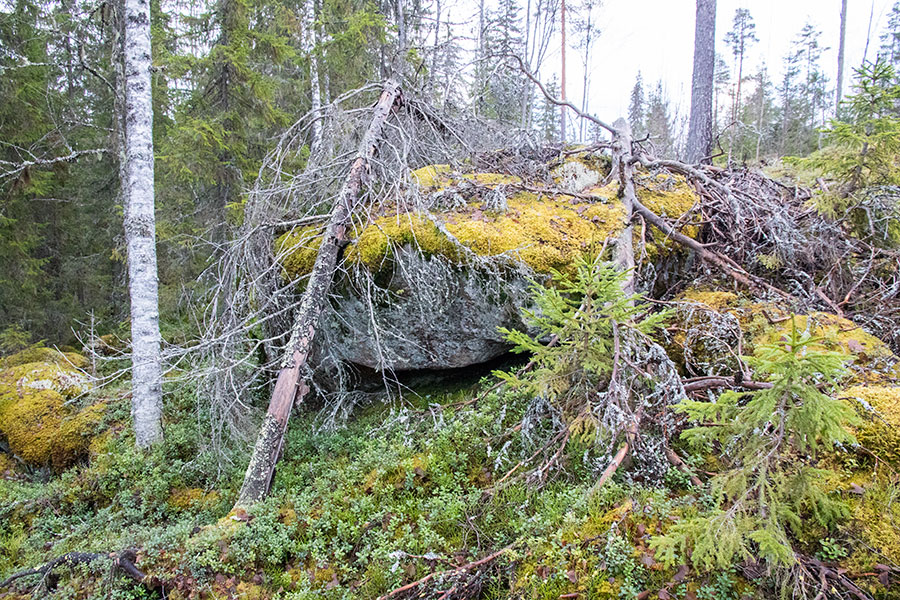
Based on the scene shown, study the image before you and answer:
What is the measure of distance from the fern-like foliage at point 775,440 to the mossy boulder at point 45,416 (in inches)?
306

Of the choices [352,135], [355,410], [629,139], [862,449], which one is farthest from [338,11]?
[862,449]

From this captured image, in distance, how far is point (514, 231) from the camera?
455cm

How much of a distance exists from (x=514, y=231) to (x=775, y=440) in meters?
3.13

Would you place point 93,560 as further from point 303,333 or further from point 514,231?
point 514,231

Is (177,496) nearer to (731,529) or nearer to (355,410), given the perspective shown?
(355,410)

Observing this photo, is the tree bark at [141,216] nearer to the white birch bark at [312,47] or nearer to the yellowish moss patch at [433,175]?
the yellowish moss patch at [433,175]

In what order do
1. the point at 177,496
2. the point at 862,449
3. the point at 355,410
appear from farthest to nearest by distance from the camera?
1. the point at 355,410
2. the point at 177,496
3. the point at 862,449

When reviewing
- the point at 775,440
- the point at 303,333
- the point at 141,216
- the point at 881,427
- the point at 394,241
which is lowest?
the point at 881,427

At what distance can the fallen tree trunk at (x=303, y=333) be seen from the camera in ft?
12.9

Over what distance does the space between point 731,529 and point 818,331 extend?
2477 millimetres

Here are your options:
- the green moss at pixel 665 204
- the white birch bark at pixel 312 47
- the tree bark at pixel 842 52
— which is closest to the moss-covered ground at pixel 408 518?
the green moss at pixel 665 204

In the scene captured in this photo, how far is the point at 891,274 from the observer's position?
431cm

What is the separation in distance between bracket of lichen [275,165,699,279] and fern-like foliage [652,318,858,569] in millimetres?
2491

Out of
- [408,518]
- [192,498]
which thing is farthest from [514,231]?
[192,498]
